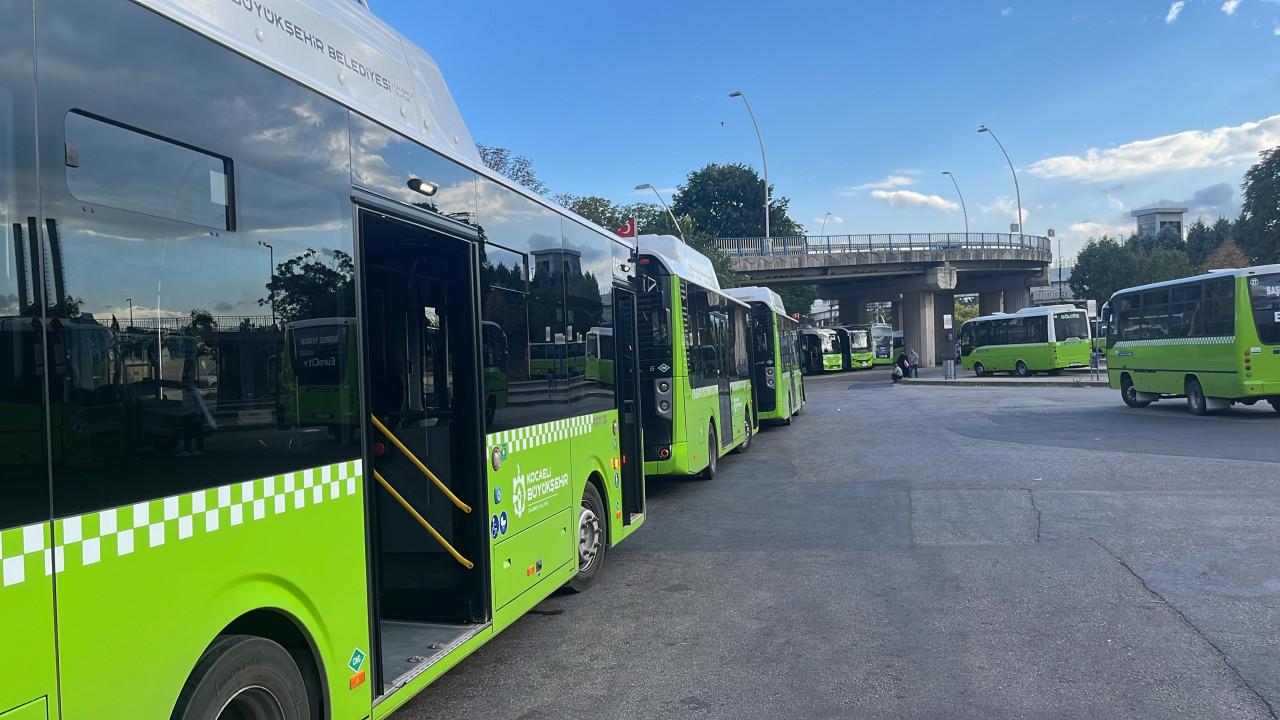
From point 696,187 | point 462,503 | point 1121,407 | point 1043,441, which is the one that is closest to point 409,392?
point 462,503

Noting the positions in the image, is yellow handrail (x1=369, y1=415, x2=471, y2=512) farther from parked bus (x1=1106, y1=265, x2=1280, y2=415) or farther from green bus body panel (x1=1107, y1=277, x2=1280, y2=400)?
green bus body panel (x1=1107, y1=277, x2=1280, y2=400)

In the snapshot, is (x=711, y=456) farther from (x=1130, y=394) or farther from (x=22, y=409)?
(x=1130, y=394)

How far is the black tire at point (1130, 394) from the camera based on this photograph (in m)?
21.7

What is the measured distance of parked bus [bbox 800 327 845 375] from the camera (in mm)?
54987

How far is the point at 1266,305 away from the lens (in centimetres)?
1750

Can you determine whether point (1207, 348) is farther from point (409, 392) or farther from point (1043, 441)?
point (409, 392)

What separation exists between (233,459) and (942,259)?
194 ft

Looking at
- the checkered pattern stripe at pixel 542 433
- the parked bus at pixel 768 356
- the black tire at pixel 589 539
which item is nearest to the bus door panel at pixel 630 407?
the black tire at pixel 589 539

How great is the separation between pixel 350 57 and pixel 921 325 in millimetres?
61688

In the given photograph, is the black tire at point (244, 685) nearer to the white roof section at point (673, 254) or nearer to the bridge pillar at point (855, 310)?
the white roof section at point (673, 254)

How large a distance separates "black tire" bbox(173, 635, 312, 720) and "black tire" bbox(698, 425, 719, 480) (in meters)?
9.96

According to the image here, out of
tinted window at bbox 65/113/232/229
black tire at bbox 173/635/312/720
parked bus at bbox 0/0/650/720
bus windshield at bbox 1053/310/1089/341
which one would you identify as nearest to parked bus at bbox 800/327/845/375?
bus windshield at bbox 1053/310/1089/341

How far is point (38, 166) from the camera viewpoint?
2.29 m

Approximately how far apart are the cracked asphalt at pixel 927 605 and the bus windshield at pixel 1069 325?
31074 millimetres
